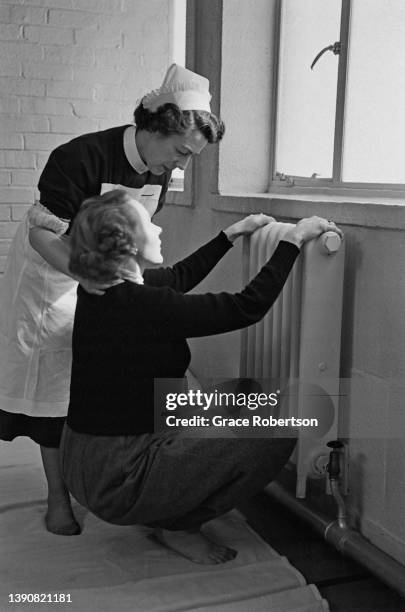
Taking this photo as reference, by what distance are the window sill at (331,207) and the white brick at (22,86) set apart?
130 centimetres

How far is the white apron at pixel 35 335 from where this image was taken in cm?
170

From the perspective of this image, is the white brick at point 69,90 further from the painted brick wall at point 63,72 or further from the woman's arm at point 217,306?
the woman's arm at point 217,306

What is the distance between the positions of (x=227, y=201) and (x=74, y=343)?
85cm

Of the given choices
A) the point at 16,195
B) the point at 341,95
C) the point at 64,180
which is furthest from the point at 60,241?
the point at 16,195

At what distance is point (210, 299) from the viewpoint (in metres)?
1.43

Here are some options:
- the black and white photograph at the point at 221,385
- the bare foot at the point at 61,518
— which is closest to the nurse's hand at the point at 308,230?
the black and white photograph at the point at 221,385

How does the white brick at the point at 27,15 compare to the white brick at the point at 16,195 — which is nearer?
the white brick at the point at 27,15

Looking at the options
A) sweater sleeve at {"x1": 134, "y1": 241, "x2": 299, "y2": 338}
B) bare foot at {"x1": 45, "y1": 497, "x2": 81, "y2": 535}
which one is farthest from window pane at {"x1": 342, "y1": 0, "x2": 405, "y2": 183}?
bare foot at {"x1": 45, "y1": 497, "x2": 81, "y2": 535}

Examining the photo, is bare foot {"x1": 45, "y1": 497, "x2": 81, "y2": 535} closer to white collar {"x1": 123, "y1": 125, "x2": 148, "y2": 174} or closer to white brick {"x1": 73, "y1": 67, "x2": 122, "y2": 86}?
white collar {"x1": 123, "y1": 125, "x2": 148, "y2": 174}

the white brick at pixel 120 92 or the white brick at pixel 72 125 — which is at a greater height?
the white brick at pixel 120 92

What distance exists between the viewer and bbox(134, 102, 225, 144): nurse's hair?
1.60 metres

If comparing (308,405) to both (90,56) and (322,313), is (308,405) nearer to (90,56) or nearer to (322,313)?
(322,313)

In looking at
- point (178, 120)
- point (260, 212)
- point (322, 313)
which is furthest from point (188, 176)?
point (322, 313)

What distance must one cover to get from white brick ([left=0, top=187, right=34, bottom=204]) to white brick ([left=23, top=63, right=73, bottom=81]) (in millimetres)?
493
